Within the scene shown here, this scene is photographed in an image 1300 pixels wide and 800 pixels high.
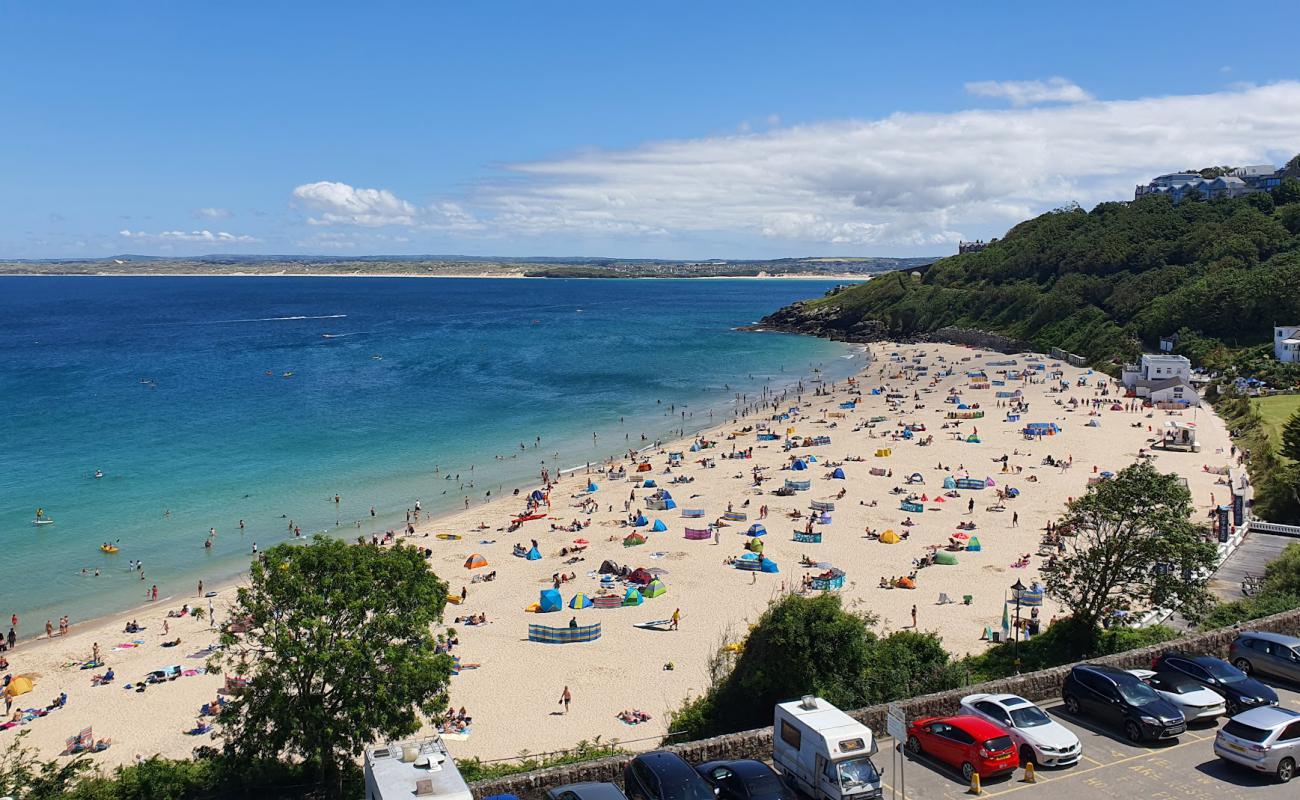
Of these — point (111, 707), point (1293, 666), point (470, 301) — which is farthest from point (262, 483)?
point (470, 301)

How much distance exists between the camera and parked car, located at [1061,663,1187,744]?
12828 mm

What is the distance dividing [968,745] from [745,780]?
323 centimetres

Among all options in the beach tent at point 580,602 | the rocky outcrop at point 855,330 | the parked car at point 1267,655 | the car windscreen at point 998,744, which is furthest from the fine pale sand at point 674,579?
the rocky outcrop at point 855,330

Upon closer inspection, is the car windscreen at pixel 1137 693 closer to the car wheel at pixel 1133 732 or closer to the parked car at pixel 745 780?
the car wheel at pixel 1133 732

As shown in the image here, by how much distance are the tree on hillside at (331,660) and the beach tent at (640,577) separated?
49.9 feet

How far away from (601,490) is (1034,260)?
86284 millimetres

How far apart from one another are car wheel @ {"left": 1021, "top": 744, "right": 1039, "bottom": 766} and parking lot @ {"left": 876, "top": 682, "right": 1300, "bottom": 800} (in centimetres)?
15

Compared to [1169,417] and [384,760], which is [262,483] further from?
[1169,417]

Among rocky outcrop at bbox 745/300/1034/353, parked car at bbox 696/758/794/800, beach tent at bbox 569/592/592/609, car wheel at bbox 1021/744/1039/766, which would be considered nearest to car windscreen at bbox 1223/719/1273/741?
car wheel at bbox 1021/744/1039/766

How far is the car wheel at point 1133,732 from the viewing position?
42.4ft

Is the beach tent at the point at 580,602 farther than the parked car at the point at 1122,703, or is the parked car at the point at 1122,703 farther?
the beach tent at the point at 580,602

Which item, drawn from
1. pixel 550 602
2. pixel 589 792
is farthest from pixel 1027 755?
pixel 550 602

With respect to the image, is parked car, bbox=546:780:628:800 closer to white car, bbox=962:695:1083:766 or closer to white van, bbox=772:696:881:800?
white van, bbox=772:696:881:800

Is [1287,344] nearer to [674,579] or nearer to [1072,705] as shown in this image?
[674,579]
